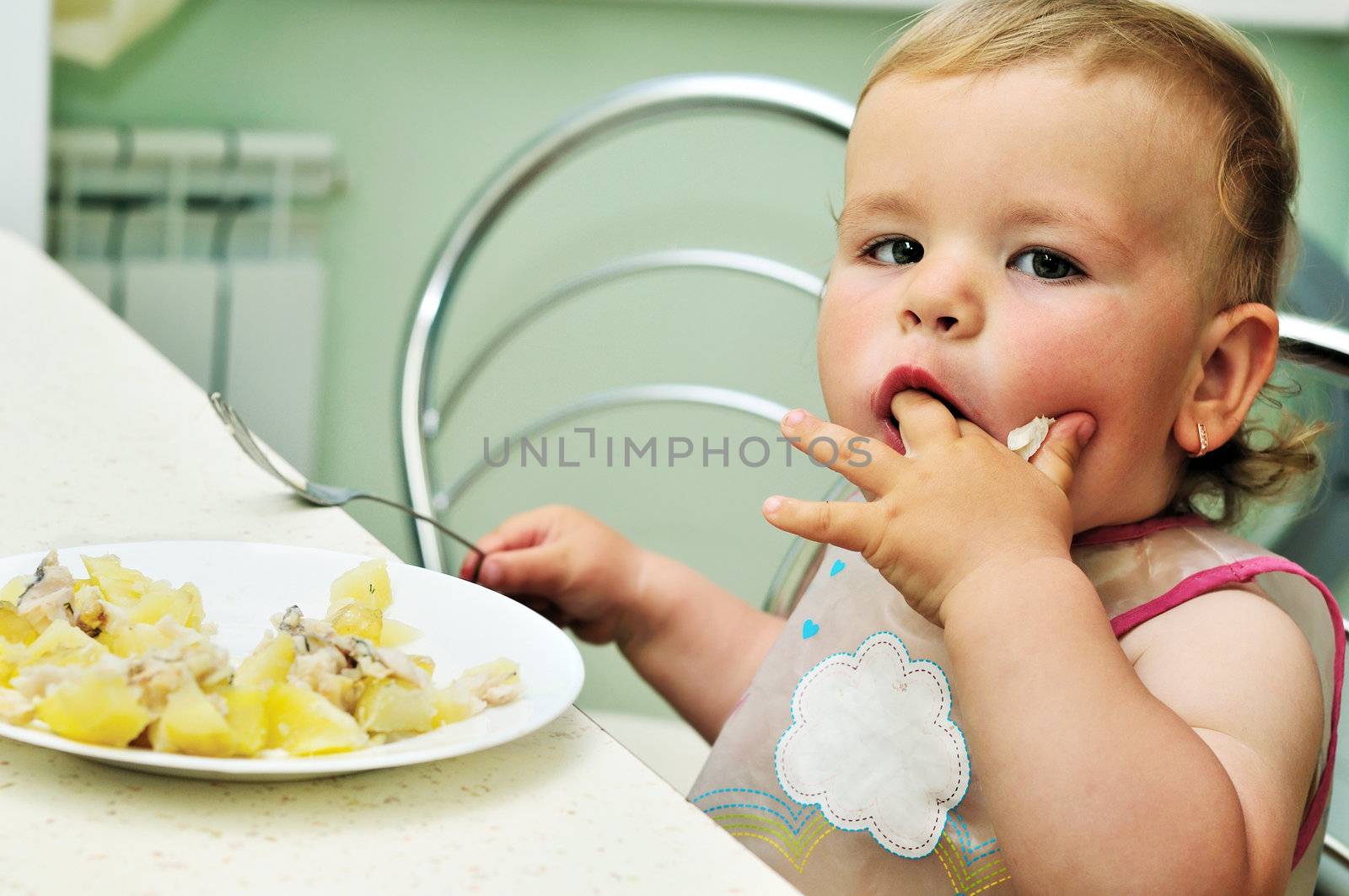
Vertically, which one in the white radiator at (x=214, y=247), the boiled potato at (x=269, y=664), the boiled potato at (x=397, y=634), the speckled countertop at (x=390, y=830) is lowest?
the white radiator at (x=214, y=247)

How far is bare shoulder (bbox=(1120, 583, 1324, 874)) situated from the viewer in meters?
0.53

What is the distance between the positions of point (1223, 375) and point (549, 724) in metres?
0.40

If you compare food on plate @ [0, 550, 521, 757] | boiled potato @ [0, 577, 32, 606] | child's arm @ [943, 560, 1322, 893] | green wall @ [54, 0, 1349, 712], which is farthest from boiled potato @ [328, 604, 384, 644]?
green wall @ [54, 0, 1349, 712]

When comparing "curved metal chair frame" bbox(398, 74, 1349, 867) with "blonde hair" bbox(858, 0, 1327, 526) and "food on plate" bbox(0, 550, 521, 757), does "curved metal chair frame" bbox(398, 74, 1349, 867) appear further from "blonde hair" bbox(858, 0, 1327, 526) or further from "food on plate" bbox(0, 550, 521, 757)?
"food on plate" bbox(0, 550, 521, 757)

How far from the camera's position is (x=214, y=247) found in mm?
1815

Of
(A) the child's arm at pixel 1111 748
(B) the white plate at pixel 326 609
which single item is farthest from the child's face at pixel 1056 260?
(B) the white plate at pixel 326 609

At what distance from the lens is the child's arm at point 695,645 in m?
0.89

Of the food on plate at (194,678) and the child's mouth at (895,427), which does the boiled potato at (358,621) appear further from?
the child's mouth at (895,427)

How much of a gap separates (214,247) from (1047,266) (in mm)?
1446

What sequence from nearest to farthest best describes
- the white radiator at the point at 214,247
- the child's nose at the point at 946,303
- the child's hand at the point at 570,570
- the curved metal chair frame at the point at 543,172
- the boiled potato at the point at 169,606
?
the boiled potato at the point at 169,606
the child's nose at the point at 946,303
the child's hand at the point at 570,570
the curved metal chair frame at the point at 543,172
the white radiator at the point at 214,247

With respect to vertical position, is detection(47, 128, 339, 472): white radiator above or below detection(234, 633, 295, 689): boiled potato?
below

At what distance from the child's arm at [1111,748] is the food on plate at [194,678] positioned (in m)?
0.20

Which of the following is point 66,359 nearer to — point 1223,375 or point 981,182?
point 981,182

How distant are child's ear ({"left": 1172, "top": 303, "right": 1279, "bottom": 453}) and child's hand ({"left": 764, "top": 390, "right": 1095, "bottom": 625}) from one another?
0.36 ft
